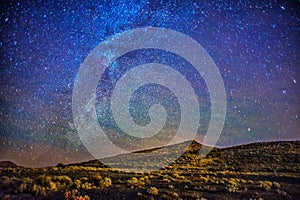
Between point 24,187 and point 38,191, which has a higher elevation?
point 24,187

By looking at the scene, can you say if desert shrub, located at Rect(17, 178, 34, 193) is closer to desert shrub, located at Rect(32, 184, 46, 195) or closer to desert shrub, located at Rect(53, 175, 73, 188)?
desert shrub, located at Rect(32, 184, 46, 195)

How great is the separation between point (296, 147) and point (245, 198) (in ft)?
123

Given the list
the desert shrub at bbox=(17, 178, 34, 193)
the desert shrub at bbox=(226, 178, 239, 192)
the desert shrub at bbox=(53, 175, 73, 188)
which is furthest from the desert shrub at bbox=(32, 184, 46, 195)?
the desert shrub at bbox=(226, 178, 239, 192)

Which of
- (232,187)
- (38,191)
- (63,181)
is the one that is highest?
(63,181)

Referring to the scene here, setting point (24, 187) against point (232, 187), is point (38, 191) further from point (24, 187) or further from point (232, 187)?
point (232, 187)

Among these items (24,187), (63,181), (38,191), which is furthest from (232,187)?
(24,187)

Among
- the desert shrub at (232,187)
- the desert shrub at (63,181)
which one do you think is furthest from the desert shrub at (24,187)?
the desert shrub at (232,187)

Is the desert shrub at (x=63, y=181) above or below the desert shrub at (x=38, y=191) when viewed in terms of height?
above

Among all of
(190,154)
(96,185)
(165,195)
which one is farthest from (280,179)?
(190,154)

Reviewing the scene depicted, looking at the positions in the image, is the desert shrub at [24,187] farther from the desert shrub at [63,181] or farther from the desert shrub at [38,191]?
the desert shrub at [63,181]

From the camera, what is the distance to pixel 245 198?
1672cm

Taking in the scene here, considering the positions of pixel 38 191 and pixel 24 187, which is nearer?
pixel 38 191

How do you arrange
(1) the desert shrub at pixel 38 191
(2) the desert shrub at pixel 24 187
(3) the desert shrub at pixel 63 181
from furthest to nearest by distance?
(3) the desert shrub at pixel 63 181 → (2) the desert shrub at pixel 24 187 → (1) the desert shrub at pixel 38 191

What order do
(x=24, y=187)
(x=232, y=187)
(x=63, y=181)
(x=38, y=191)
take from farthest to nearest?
(x=63, y=181) → (x=232, y=187) → (x=24, y=187) → (x=38, y=191)
